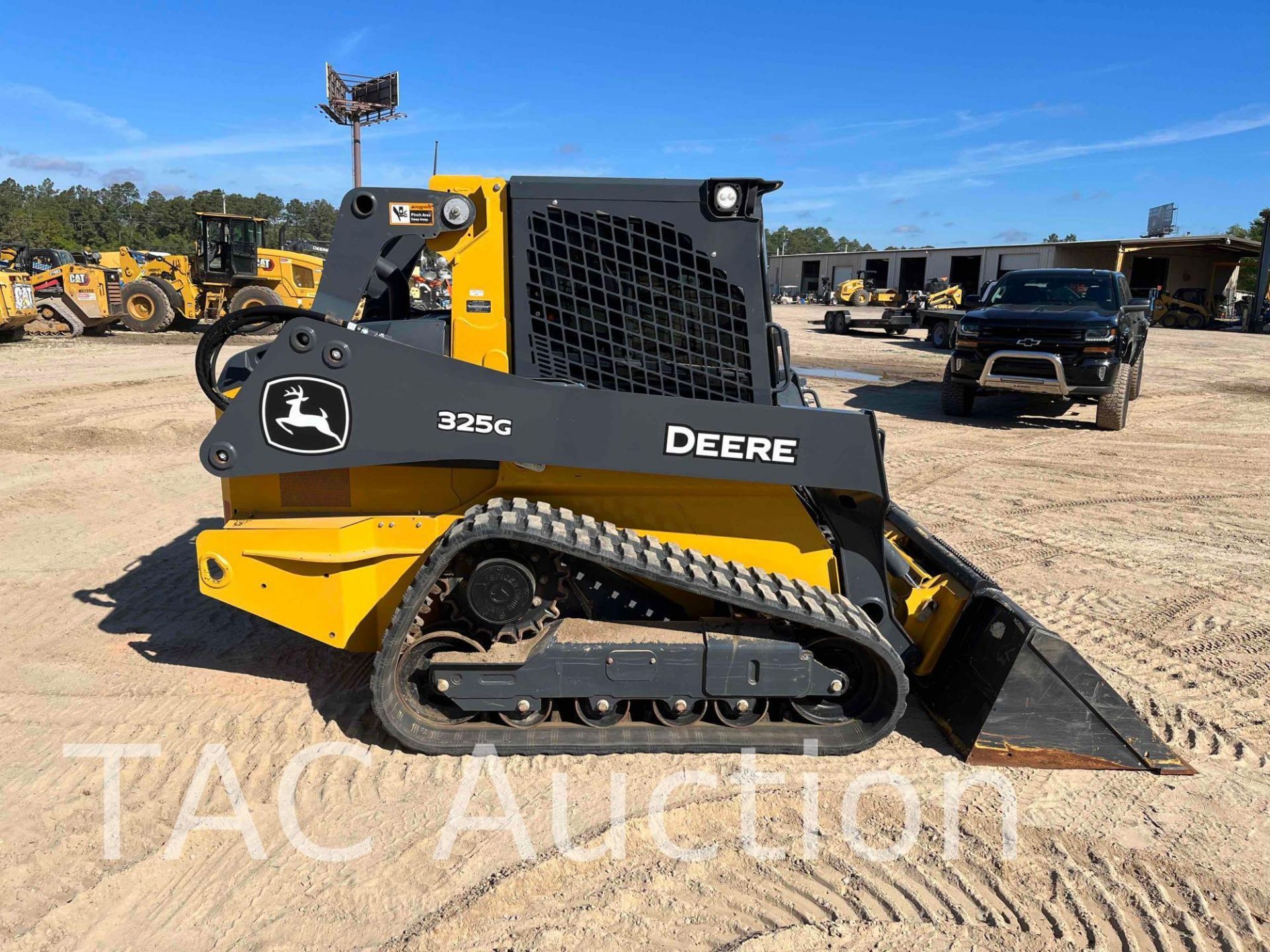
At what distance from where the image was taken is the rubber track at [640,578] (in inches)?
132

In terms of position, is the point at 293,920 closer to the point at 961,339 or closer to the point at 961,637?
the point at 961,637

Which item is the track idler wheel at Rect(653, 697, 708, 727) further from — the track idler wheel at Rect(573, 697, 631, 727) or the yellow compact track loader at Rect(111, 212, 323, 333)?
the yellow compact track loader at Rect(111, 212, 323, 333)

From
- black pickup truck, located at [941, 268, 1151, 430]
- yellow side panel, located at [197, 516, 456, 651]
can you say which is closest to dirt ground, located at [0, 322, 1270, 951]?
yellow side panel, located at [197, 516, 456, 651]

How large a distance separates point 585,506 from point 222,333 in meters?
1.79

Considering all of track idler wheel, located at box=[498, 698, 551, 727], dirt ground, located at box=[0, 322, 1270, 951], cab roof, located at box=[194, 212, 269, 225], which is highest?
cab roof, located at box=[194, 212, 269, 225]

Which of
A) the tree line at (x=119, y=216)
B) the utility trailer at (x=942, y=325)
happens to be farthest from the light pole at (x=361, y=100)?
the utility trailer at (x=942, y=325)

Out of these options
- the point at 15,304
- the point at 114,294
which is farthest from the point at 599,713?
the point at 114,294

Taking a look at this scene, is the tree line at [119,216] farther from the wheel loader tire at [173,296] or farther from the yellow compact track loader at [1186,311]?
the yellow compact track loader at [1186,311]

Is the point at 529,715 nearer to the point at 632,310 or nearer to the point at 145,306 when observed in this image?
the point at 632,310

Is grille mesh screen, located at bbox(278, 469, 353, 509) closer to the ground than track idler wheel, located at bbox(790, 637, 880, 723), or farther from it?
farther from it

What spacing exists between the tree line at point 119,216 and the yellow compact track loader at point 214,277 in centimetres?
2547

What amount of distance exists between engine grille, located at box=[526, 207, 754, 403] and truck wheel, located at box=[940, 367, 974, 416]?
9.14 m

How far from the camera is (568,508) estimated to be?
3.74m

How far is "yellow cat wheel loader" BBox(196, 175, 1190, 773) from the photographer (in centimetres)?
340
